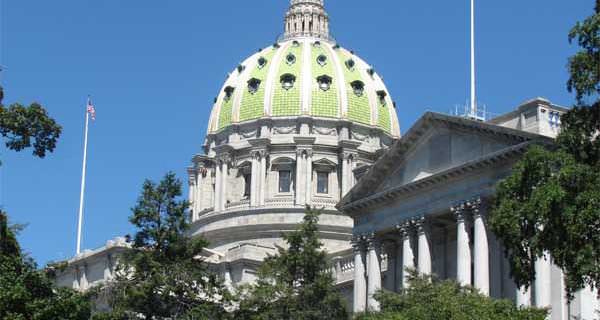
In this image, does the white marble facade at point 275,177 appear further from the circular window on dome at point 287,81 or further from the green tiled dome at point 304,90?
the circular window on dome at point 287,81

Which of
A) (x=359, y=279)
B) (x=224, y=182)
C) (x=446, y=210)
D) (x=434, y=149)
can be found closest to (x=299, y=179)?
(x=224, y=182)

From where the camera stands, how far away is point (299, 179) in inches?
4766

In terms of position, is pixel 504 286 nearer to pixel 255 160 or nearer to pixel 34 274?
pixel 34 274

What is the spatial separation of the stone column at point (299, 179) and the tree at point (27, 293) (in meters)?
71.7

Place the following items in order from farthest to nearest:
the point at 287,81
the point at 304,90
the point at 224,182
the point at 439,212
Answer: the point at 287,81
the point at 304,90
the point at 224,182
the point at 439,212

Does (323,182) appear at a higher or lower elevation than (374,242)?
higher

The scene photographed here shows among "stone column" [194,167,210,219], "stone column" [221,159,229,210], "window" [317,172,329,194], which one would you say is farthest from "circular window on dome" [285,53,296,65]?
"window" [317,172,329,194]

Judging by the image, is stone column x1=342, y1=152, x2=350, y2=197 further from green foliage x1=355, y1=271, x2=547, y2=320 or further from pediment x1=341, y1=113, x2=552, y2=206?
green foliage x1=355, y1=271, x2=547, y2=320

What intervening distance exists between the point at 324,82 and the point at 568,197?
89701 mm

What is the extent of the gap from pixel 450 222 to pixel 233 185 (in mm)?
54033

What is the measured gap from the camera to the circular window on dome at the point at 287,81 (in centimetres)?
12938

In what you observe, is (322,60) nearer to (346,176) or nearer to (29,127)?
(346,176)

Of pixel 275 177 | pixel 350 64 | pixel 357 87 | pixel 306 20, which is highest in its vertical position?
pixel 306 20

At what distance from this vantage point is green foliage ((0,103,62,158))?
40.5 metres
